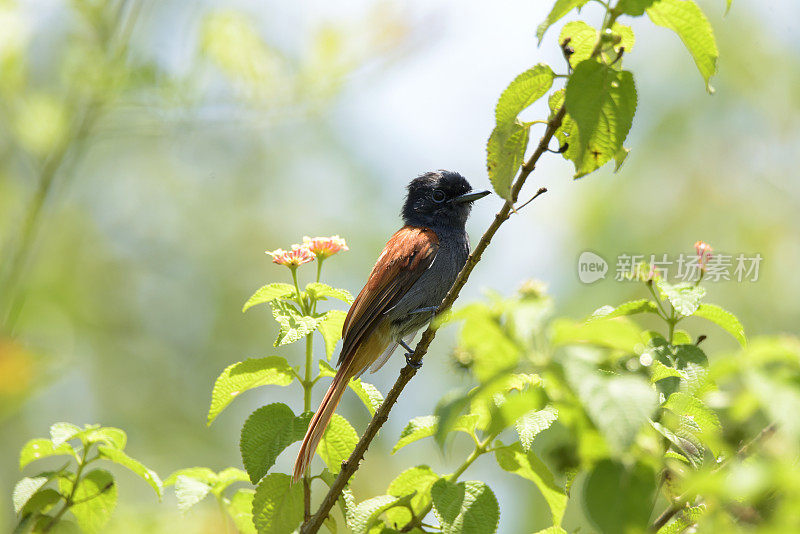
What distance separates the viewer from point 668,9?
158cm

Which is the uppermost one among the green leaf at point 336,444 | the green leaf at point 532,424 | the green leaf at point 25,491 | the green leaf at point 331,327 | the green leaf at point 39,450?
the green leaf at point 331,327

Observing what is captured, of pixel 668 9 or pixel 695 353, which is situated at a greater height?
pixel 668 9

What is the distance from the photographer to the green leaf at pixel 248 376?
2215mm

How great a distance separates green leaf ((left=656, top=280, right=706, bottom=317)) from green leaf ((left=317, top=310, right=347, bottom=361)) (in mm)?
938

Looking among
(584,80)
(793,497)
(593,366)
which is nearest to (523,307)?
(593,366)

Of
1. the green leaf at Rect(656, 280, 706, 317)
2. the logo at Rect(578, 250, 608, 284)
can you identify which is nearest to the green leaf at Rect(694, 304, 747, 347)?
the green leaf at Rect(656, 280, 706, 317)

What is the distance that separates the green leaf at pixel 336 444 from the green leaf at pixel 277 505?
21cm

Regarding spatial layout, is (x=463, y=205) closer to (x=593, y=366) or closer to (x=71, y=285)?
(x=593, y=366)

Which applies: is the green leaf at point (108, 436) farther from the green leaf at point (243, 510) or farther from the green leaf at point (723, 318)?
the green leaf at point (723, 318)

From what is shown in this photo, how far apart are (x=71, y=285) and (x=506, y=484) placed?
5102 millimetres

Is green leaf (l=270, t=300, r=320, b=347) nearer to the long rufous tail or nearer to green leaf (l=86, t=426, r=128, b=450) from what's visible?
the long rufous tail

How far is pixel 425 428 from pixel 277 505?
1.53ft

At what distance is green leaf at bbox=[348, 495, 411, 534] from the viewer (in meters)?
1.90

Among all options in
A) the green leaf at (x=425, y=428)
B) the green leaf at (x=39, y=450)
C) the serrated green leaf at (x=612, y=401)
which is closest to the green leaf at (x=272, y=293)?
the green leaf at (x=425, y=428)
